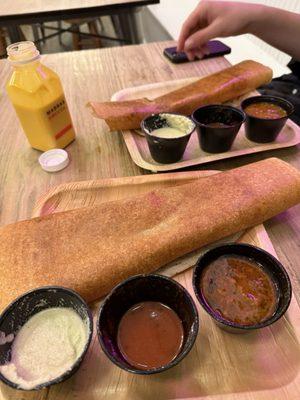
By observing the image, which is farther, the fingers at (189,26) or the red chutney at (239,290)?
the fingers at (189,26)

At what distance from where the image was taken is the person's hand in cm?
164

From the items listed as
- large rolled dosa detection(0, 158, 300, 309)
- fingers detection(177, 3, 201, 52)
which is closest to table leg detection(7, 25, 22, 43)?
fingers detection(177, 3, 201, 52)

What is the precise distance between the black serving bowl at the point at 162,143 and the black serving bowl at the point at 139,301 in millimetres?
580

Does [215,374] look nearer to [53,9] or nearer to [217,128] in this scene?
[217,128]

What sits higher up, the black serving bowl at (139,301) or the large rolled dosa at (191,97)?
the large rolled dosa at (191,97)

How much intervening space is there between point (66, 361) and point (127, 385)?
0.50ft

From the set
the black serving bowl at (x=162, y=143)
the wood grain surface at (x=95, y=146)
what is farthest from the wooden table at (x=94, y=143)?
the black serving bowl at (x=162, y=143)

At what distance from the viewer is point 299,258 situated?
36.9 inches

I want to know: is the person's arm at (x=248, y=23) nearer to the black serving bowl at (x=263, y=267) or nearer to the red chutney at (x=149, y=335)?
the black serving bowl at (x=263, y=267)

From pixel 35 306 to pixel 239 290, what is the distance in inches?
20.0

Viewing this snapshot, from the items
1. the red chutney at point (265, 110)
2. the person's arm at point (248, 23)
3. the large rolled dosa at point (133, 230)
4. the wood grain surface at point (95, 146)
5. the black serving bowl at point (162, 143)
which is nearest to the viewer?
the large rolled dosa at point (133, 230)

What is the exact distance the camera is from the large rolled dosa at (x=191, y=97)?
138 cm

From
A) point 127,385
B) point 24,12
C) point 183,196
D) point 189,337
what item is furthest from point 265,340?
point 24,12

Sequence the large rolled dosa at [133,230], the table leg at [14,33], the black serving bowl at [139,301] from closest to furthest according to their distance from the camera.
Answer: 1. the black serving bowl at [139,301]
2. the large rolled dosa at [133,230]
3. the table leg at [14,33]
